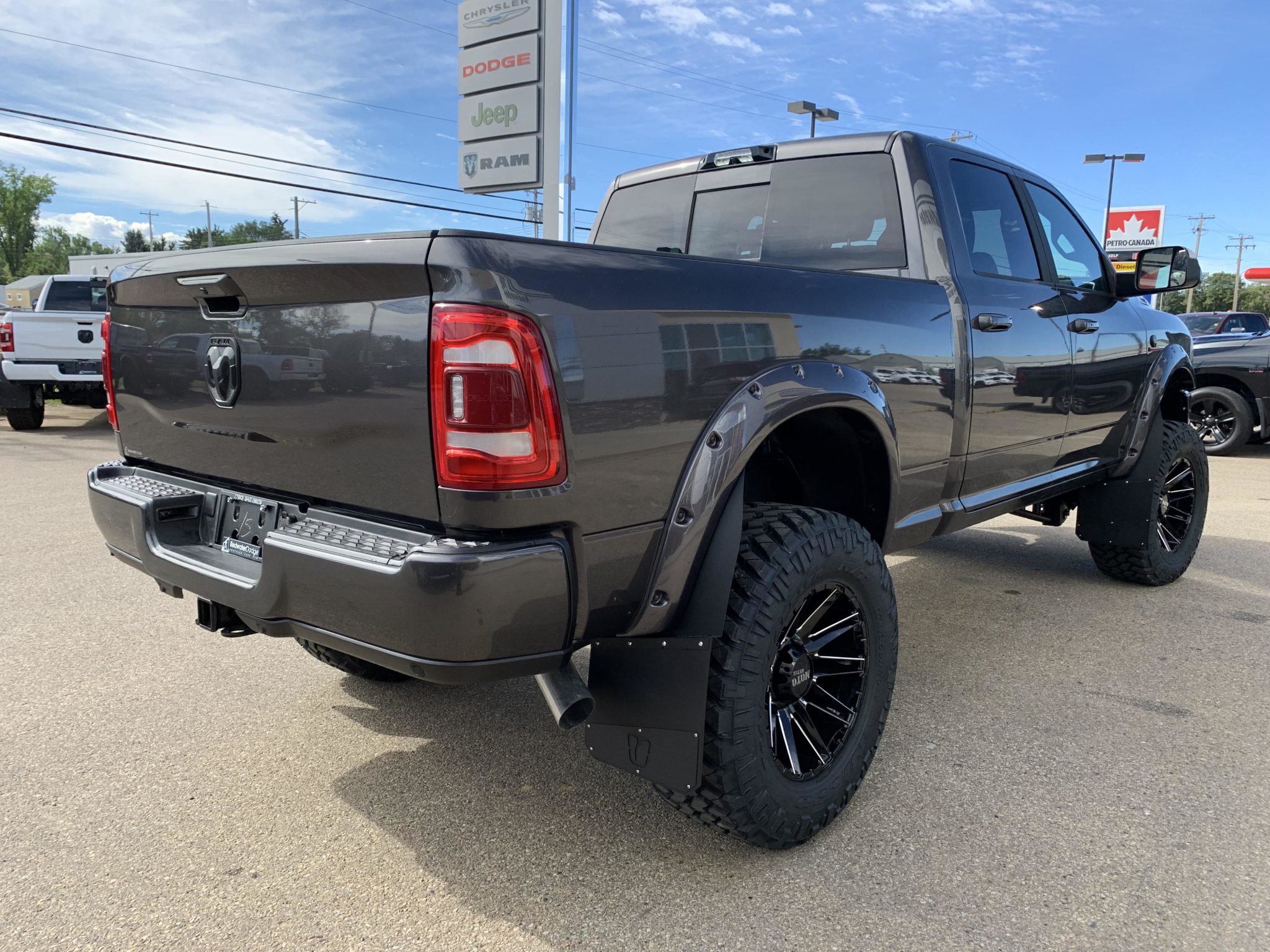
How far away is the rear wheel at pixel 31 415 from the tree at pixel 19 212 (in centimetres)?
8686

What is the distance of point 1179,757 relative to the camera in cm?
287

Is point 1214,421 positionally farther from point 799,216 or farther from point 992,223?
point 799,216

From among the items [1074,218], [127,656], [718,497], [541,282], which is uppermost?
[1074,218]

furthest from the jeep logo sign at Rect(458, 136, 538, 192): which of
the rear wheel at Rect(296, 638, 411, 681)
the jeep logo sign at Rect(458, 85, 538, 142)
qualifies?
the rear wheel at Rect(296, 638, 411, 681)

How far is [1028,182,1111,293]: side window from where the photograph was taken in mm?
3871

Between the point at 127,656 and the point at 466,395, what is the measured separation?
267 cm

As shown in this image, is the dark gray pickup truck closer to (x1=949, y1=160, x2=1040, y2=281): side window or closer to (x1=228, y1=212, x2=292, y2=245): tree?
(x1=949, y1=160, x2=1040, y2=281): side window

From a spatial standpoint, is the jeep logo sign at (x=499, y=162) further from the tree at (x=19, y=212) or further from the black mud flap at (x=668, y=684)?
the tree at (x=19, y=212)

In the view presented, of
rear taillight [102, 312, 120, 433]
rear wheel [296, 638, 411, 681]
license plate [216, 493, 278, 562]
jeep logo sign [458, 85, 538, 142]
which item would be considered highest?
jeep logo sign [458, 85, 538, 142]

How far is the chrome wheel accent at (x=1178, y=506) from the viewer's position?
482 centimetres

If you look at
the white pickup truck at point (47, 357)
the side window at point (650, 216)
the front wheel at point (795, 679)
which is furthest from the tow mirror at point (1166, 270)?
the white pickup truck at point (47, 357)

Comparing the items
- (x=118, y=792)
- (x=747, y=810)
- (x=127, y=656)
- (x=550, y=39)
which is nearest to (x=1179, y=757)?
(x=747, y=810)

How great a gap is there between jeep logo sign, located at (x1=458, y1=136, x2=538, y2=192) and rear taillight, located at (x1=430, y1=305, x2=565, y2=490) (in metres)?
13.7

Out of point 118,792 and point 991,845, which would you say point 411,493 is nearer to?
point 118,792
